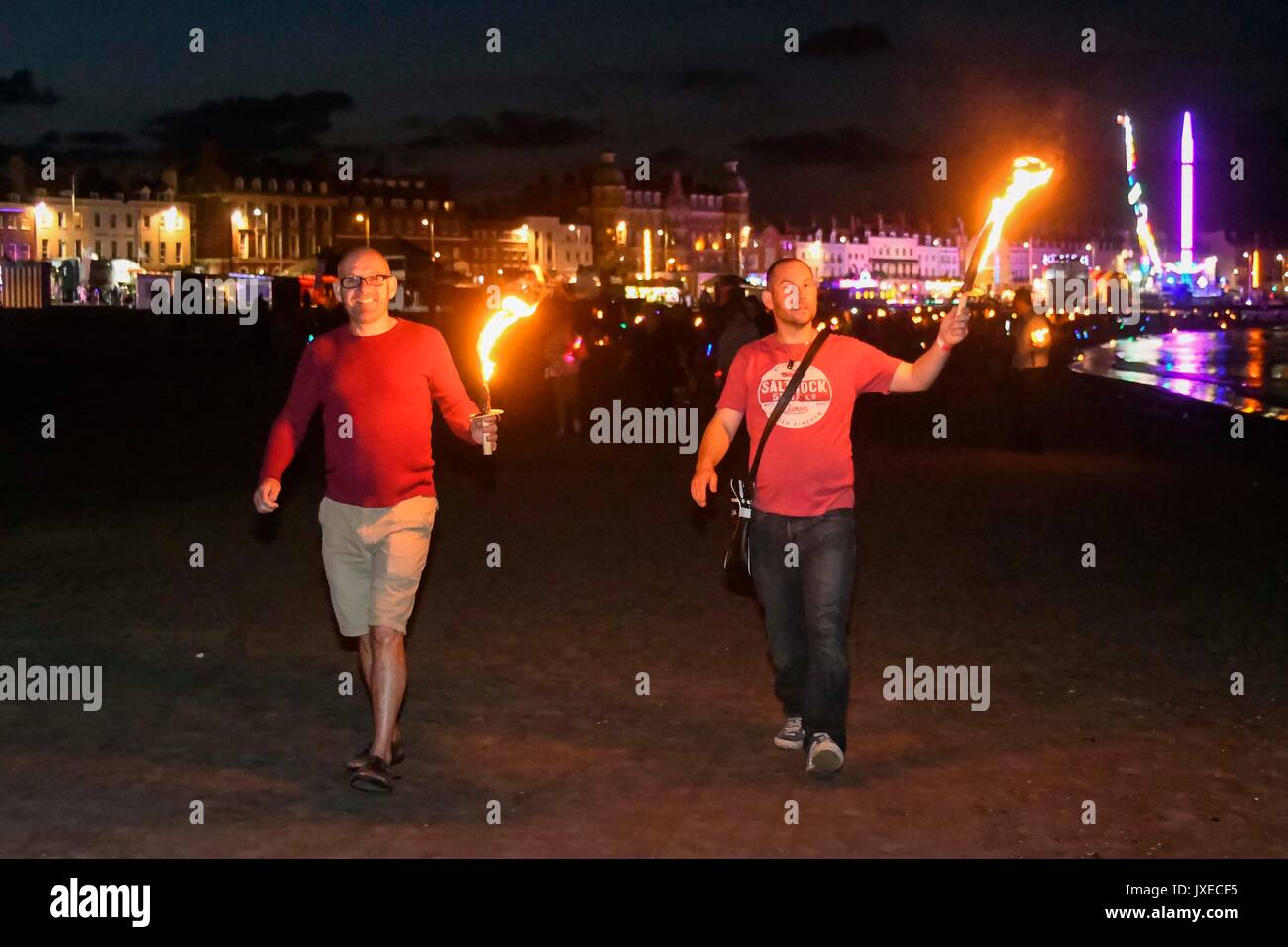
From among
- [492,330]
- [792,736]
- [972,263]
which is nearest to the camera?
[972,263]

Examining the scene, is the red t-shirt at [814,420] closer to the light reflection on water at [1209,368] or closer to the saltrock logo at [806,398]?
the saltrock logo at [806,398]

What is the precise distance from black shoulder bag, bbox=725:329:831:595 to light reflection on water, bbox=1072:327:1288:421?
20.9 metres

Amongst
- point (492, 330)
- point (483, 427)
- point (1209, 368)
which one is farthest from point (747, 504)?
point (1209, 368)

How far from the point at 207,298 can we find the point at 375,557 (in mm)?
42156

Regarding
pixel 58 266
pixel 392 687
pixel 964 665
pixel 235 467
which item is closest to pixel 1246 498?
pixel 964 665

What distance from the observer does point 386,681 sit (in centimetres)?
686

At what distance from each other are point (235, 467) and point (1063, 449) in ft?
30.6

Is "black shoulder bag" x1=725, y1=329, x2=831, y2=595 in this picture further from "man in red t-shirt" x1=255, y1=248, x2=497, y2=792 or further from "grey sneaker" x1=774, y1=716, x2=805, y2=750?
"man in red t-shirt" x1=255, y1=248, x2=497, y2=792

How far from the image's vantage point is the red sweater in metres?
6.67

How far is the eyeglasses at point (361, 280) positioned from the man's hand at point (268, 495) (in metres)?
0.80

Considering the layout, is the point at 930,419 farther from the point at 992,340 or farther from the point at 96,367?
the point at 992,340

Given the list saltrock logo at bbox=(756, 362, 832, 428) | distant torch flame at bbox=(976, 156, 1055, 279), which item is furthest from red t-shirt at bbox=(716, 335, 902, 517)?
distant torch flame at bbox=(976, 156, 1055, 279)

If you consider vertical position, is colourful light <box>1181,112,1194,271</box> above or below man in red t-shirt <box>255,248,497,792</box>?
above

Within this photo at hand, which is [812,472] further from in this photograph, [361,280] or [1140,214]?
[1140,214]
